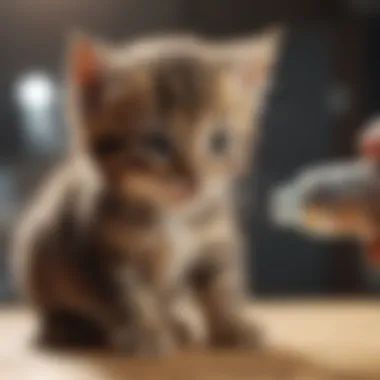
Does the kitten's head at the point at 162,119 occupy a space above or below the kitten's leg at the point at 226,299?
above

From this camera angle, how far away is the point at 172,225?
98 centimetres

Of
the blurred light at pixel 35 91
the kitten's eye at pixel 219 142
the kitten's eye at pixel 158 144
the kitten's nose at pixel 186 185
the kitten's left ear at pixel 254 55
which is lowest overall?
the kitten's nose at pixel 186 185

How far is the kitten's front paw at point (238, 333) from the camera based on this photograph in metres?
0.98

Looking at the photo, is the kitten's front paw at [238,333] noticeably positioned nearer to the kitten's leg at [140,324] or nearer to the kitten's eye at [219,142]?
the kitten's leg at [140,324]

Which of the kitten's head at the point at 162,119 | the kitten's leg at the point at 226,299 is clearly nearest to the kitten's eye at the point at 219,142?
the kitten's head at the point at 162,119

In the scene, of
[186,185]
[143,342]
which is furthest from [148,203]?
[143,342]

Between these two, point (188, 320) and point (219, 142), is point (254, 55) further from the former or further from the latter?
point (188, 320)

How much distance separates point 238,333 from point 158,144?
0.23 m

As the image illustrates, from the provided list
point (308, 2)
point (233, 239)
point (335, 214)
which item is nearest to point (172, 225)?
point (233, 239)

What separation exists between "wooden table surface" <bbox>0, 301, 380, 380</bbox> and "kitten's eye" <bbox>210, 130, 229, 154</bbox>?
185mm

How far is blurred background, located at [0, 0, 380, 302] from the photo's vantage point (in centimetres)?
101

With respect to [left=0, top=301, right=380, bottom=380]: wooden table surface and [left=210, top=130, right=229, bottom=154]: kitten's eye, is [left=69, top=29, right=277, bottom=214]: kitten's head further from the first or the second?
[left=0, top=301, right=380, bottom=380]: wooden table surface

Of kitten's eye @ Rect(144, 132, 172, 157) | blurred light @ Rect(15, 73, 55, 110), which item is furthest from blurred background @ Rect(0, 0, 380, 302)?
kitten's eye @ Rect(144, 132, 172, 157)

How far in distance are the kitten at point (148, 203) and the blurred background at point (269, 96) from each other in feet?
0.07
